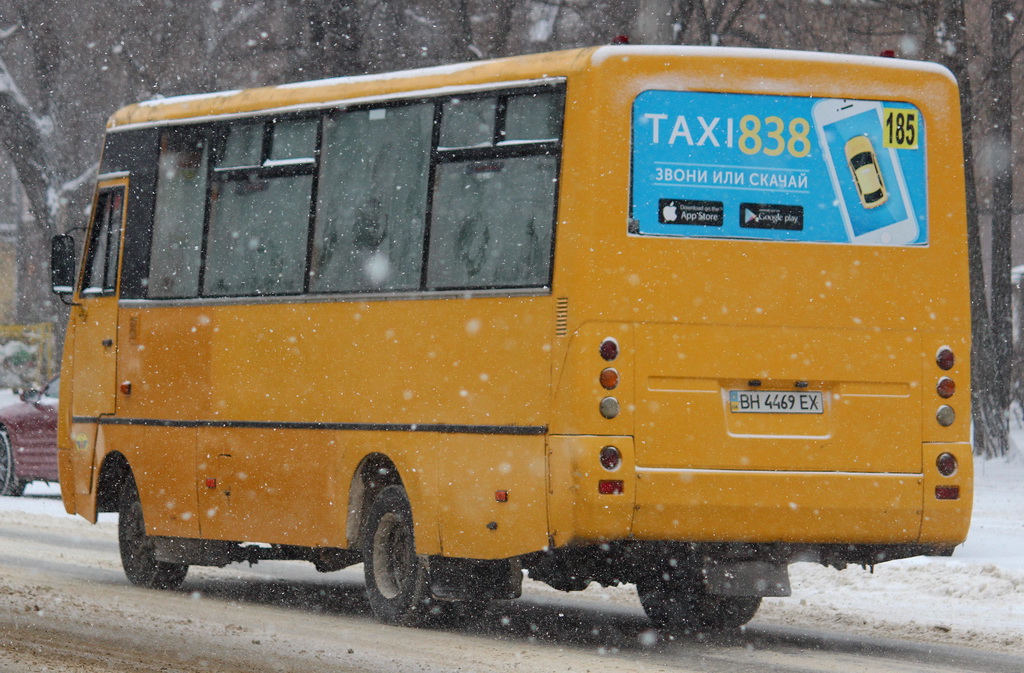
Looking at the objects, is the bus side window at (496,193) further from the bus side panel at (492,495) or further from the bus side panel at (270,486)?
the bus side panel at (270,486)

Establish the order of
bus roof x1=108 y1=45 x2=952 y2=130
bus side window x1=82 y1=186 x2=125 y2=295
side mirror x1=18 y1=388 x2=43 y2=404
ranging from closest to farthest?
bus roof x1=108 y1=45 x2=952 y2=130
bus side window x1=82 y1=186 x2=125 y2=295
side mirror x1=18 y1=388 x2=43 y2=404

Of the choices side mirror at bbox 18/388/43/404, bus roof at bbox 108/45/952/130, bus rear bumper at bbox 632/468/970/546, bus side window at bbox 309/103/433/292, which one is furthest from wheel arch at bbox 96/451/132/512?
side mirror at bbox 18/388/43/404

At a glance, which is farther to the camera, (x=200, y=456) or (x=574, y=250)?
(x=200, y=456)

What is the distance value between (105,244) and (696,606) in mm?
5399

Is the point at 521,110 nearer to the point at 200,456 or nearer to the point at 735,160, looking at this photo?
the point at 735,160

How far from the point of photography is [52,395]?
77.6ft

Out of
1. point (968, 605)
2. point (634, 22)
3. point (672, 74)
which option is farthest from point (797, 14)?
point (672, 74)

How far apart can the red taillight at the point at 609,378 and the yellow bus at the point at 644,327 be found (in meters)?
0.01

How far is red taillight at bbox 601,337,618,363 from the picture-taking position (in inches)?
382

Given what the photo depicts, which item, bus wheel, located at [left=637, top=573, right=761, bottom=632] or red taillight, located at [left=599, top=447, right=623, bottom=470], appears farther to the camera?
bus wheel, located at [left=637, top=573, right=761, bottom=632]

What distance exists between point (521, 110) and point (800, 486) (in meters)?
2.53

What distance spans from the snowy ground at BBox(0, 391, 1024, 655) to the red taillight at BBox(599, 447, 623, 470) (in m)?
2.45

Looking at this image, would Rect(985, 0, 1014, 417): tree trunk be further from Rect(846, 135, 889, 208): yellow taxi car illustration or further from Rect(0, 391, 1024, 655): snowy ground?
Rect(846, 135, 889, 208): yellow taxi car illustration

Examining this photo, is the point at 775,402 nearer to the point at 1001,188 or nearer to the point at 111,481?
the point at 111,481
